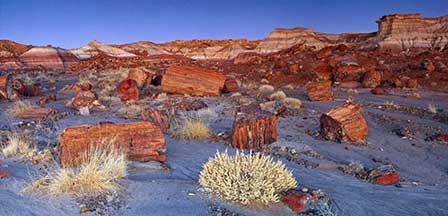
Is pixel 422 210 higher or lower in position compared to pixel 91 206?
lower

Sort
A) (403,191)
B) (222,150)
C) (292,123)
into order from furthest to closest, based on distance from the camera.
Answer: (292,123) → (222,150) → (403,191)

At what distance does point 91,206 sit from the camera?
4.43 metres

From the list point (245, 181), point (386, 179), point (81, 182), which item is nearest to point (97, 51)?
point (386, 179)

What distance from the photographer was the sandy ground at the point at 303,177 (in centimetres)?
461

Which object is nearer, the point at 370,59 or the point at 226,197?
the point at 226,197

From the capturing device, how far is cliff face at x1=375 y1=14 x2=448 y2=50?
3853 centimetres

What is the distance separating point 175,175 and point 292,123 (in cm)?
501

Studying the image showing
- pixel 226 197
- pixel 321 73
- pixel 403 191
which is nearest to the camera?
pixel 226 197

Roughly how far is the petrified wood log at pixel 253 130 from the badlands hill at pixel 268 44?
30.3 metres

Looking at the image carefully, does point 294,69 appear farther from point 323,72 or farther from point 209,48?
point 209,48

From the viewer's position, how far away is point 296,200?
4805 mm

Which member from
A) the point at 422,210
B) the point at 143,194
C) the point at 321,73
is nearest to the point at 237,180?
the point at 143,194

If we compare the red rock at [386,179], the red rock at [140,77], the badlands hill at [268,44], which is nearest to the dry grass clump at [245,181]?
the red rock at [386,179]

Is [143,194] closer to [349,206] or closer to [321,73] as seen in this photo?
[349,206]
